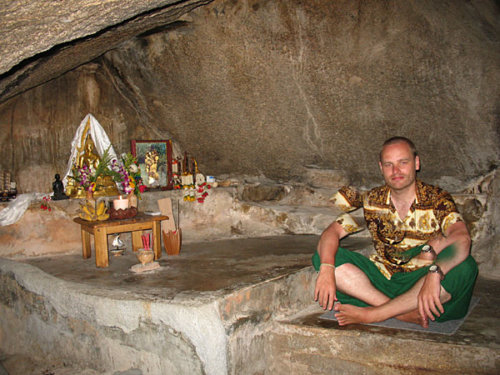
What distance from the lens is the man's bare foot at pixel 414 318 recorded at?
2.59 meters

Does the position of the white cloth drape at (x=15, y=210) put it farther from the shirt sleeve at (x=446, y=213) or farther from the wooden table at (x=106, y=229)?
the shirt sleeve at (x=446, y=213)

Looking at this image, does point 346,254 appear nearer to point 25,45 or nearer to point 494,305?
point 494,305

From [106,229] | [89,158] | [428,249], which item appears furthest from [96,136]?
[428,249]

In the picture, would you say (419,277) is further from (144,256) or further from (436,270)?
(144,256)

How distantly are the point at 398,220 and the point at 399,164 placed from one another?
373 mm

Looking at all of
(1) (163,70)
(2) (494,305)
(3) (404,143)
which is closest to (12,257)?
(1) (163,70)

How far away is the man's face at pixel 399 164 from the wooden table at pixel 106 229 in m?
2.15

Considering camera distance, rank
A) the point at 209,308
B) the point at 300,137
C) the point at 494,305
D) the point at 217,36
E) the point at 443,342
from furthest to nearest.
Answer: the point at 300,137 < the point at 217,36 < the point at 494,305 < the point at 209,308 < the point at 443,342

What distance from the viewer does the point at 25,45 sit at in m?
2.54

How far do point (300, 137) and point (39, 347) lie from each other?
3.01 m

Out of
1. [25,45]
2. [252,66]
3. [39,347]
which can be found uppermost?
[252,66]

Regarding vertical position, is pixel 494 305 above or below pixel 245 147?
below

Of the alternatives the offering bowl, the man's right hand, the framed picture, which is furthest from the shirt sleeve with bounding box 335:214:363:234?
the framed picture

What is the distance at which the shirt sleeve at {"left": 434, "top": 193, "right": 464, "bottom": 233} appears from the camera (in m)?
2.66
